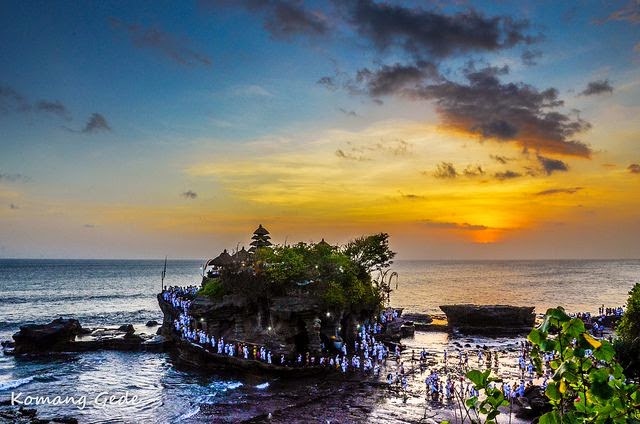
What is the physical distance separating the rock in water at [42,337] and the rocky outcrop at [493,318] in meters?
45.8

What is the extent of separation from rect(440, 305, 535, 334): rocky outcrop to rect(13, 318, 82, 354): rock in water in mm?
45828

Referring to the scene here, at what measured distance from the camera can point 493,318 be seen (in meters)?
56.4

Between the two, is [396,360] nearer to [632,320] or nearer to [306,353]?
[306,353]

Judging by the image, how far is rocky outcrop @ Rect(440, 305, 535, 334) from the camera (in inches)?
2207

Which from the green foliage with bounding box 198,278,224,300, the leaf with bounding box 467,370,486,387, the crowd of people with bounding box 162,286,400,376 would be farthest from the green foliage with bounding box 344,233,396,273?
the leaf with bounding box 467,370,486,387

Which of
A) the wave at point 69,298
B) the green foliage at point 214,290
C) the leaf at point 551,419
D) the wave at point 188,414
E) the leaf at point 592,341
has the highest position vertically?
the leaf at point 592,341

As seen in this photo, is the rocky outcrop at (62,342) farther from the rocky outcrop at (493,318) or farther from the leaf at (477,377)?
the leaf at (477,377)

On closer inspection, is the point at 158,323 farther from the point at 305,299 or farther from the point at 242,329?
the point at 305,299

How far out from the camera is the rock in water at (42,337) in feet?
141

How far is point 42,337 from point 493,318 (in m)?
51.2

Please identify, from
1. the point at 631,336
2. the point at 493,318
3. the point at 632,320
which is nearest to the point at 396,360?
the point at 631,336

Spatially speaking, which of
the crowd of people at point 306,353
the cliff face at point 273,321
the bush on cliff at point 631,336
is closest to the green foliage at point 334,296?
the cliff face at point 273,321

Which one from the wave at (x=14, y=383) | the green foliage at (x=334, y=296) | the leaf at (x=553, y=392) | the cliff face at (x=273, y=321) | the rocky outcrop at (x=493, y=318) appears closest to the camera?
the leaf at (x=553, y=392)

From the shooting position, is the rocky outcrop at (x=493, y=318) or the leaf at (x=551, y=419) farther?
the rocky outcrop at (x=493, y=318)
